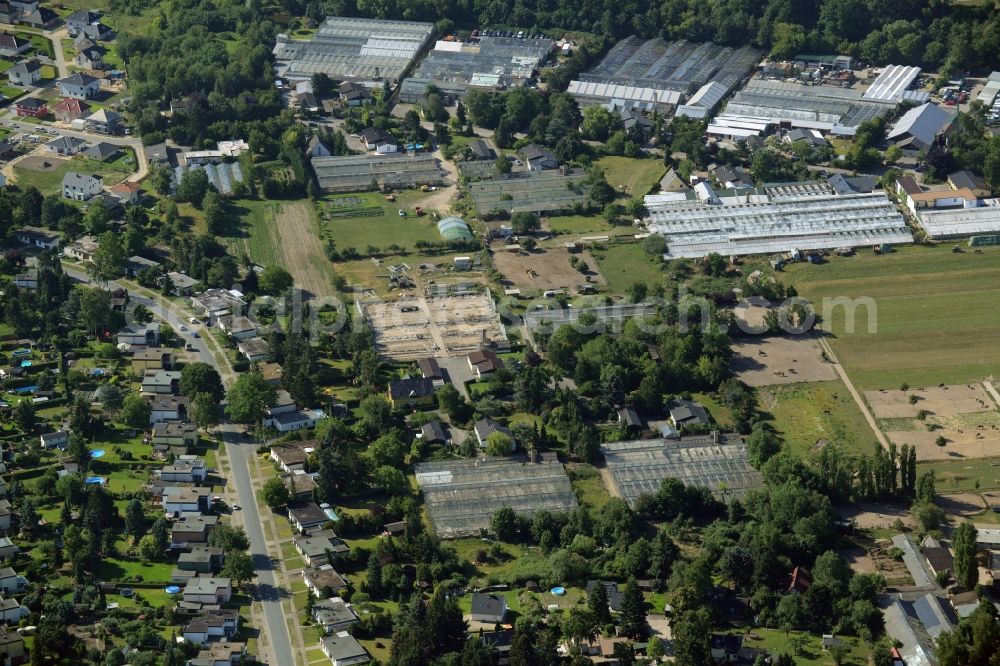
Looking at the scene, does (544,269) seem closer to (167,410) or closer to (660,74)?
(167,410)

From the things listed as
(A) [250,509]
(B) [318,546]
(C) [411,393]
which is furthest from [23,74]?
(B) [318,546]

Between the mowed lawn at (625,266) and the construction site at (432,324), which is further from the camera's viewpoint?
the mowed lawn at (625,266)

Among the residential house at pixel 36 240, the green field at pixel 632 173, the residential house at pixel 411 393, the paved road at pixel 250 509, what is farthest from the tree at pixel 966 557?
the residential house at pixel 36 240

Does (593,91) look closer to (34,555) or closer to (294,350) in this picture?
(294,350)

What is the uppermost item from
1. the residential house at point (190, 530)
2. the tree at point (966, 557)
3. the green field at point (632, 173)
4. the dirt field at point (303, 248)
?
the tree at point (966, 557)

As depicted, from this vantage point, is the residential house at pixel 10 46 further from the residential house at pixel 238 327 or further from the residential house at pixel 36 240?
the residential house at pixel 238 327

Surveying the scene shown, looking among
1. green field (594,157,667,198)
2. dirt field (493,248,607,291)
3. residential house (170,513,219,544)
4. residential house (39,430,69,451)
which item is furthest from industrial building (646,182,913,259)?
residential house (39,430,69,451)

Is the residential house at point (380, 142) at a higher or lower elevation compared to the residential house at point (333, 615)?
lower
